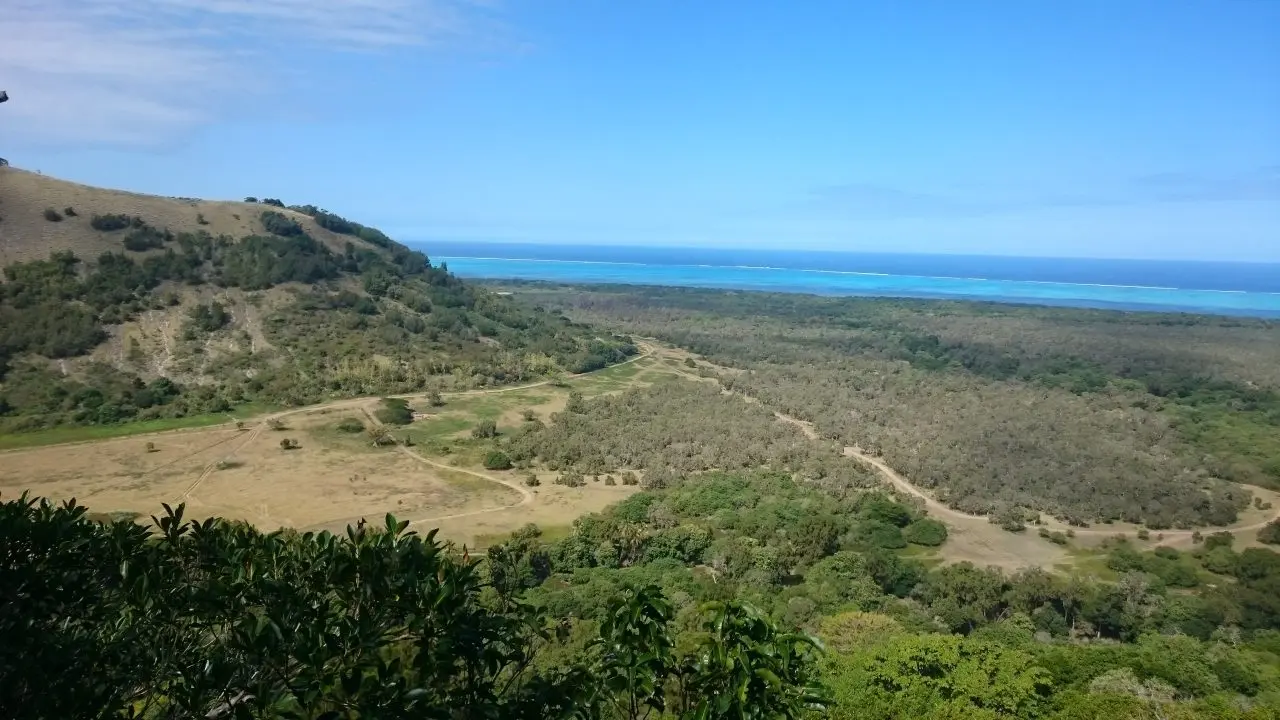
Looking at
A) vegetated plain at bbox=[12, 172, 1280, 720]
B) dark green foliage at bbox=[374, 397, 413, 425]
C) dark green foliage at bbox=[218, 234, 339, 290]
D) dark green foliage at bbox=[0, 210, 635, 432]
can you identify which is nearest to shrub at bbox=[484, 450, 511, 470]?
vegetated plain at bbox=[12, 172, 1280, 720]

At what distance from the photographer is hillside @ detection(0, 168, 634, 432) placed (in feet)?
141

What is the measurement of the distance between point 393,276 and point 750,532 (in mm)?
53807

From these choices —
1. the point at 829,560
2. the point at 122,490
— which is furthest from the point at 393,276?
the point at 829,560

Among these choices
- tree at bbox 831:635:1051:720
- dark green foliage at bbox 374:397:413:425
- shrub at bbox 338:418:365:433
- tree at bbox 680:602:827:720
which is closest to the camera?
tree at bbox 680:602:827:720

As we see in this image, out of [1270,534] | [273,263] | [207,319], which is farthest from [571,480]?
[273,263]

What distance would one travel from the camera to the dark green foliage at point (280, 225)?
66.2 meters

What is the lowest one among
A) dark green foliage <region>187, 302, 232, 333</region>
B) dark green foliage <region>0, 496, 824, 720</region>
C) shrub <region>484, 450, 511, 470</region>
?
shrub <region>484, 450, 511, 470</region>

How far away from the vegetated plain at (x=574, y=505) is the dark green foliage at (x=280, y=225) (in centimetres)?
44

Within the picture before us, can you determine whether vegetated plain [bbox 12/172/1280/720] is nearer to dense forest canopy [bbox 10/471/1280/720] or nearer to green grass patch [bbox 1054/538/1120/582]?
dense forest canopy [bbox 10/471/1280/720]

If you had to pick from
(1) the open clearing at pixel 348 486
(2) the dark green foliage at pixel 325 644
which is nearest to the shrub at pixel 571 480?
(1) the open clearing at pixel 348 486

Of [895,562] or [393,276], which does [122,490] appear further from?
[393,276]

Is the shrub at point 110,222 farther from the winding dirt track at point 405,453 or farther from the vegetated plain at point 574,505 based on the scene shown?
the winding dirt track at point 405,453

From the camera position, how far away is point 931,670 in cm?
1524

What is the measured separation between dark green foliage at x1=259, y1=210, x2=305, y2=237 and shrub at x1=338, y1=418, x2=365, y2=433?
32.2 metres
